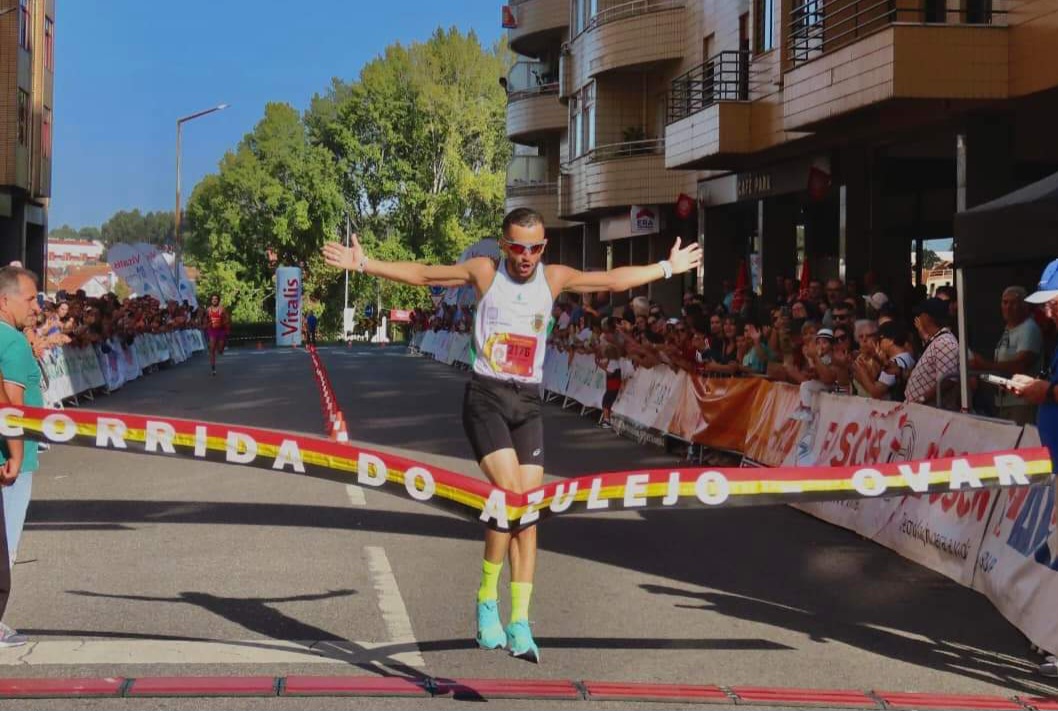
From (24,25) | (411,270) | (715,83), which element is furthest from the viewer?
(24,25)

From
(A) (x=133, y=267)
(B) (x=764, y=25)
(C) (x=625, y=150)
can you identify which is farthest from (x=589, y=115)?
(B) (x=764, y=25)

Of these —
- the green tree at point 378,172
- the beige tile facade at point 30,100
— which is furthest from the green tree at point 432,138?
the beige tile facade at point 30,100

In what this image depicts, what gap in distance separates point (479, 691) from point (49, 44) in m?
51.7

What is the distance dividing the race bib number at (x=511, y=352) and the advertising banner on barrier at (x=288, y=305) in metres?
59.2

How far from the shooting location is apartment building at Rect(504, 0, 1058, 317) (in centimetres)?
2033

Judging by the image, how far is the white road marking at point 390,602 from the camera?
7.93 meters

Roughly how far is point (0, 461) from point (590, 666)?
2882 millimetres

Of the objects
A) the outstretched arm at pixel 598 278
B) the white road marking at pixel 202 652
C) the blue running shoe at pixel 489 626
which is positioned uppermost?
the outstretched arm at pixel 598 278

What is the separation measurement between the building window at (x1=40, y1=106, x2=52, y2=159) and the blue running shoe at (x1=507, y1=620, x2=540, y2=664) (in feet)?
154

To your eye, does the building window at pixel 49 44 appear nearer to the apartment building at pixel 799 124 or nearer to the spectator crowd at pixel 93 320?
the spectator crowd at pixel 93 320

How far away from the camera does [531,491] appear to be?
290 inches

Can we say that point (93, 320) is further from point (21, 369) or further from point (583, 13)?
point (21, 369)

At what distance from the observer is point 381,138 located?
88.5 m

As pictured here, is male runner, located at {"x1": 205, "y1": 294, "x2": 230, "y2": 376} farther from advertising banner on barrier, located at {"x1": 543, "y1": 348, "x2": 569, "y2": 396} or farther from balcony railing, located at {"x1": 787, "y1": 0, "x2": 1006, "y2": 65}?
balcony railing, located at {"x1": 787, "y1": 0, "x2": 1006, "y2": 65}
